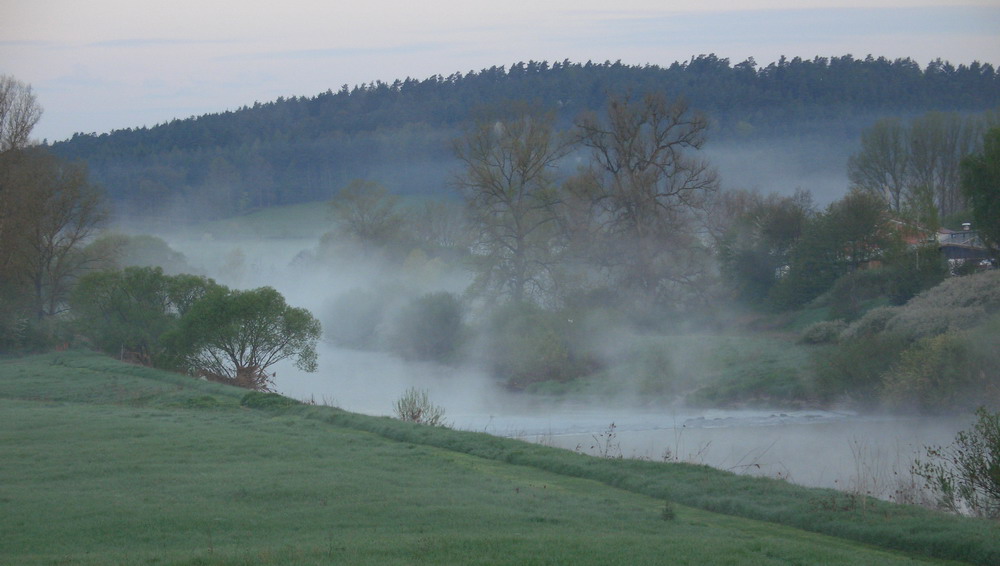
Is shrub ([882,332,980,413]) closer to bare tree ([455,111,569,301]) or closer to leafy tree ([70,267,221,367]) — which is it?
bare tree ([455,111,569,301])

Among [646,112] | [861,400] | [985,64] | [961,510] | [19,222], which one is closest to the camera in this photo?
[961,510]

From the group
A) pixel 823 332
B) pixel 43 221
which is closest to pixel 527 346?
pixel 823 332

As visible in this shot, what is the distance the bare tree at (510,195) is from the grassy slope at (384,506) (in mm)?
32048

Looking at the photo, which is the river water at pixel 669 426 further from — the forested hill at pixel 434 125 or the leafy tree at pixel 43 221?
the forested hill at pixel 434 125

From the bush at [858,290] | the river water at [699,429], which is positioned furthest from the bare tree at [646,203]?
the river water at [699,429]

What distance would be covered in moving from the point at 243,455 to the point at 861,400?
81.4 ft

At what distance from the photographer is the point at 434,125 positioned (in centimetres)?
13238

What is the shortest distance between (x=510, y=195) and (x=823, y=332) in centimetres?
1960

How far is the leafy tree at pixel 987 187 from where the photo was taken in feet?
130

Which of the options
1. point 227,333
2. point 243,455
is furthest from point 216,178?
point 243,455

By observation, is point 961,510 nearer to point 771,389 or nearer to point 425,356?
point 771,389

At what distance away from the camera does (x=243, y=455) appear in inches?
606

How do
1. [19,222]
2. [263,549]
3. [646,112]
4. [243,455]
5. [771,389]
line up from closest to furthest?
[263,549], [243,455], [771,389], [19,222], [646,112]

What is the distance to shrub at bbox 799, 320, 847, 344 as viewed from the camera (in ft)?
131
